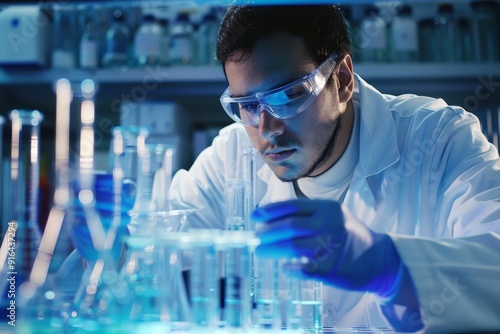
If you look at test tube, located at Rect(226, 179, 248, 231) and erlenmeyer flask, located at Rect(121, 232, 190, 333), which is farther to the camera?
test tube, located at Rect(226, 179, 248, 231)

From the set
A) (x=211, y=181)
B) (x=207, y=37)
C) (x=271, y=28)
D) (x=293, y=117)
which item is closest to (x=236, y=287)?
(x=293, y=117)

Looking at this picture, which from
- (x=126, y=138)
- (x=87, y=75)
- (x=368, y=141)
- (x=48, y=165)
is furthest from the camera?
(x=87, y=75)

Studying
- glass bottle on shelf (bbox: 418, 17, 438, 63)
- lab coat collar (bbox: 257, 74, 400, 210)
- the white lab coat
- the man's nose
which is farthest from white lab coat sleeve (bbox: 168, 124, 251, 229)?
glass bottle on shelf (bbox: 418, 17, 438, 63)

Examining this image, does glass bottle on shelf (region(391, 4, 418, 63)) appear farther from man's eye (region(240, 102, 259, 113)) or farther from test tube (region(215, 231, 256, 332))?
test tube (region(215, 231, 256, 332))

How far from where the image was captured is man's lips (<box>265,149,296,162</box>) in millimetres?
1565

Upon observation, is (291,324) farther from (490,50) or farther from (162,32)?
(490,50)

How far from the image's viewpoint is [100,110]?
111 inches

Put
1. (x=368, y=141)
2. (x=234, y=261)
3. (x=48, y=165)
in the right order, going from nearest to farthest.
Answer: (x=234, y=261)
(x=368, y=141)
(x=48, y=165)

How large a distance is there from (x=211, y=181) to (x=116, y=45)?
87cm

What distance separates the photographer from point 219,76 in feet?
7.88

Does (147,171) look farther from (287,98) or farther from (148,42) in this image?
(148,42)

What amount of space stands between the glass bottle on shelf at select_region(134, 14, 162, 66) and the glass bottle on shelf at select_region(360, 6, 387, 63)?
3.07ft

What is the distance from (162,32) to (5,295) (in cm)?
169

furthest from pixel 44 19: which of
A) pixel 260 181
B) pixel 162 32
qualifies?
pixel 260 181
